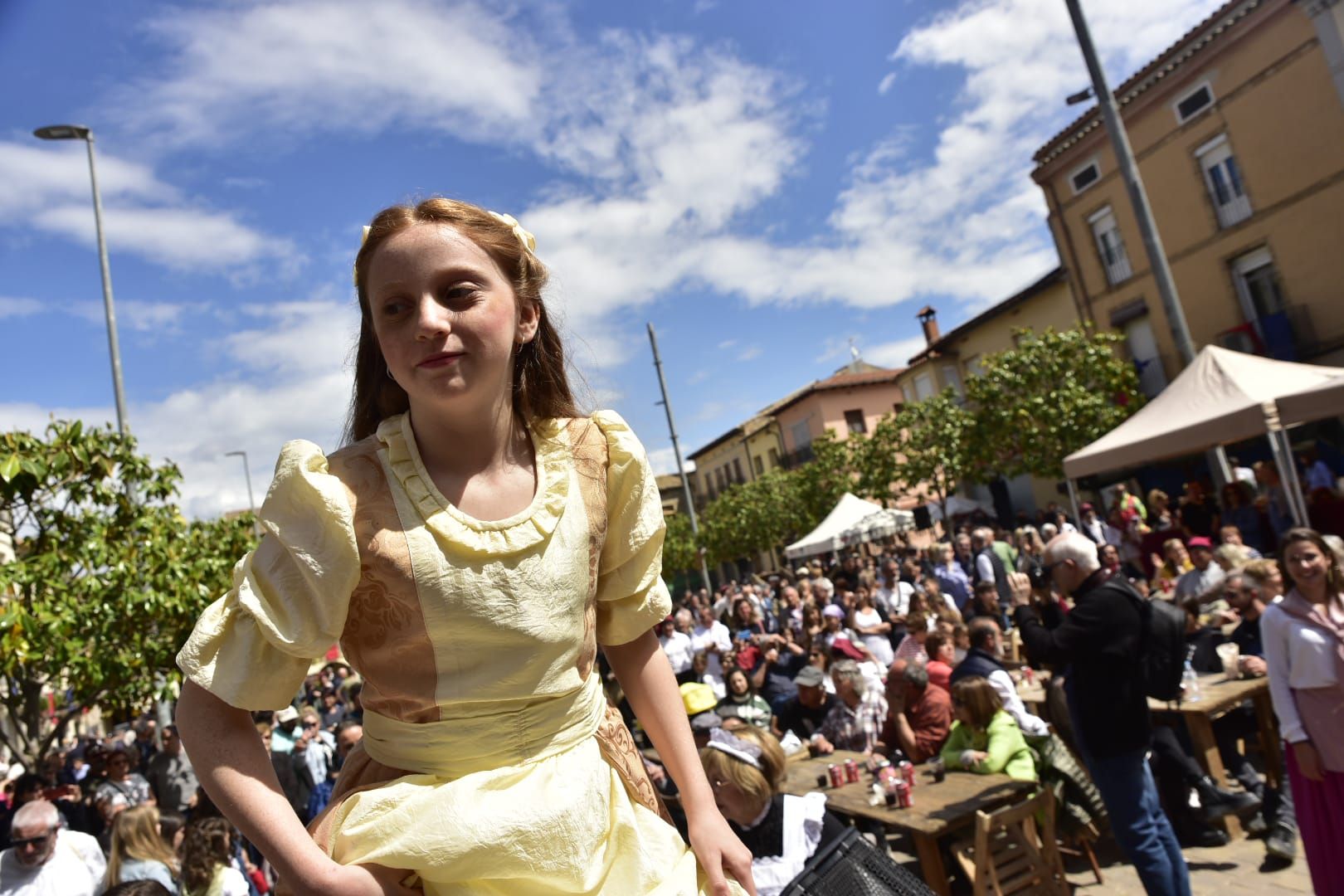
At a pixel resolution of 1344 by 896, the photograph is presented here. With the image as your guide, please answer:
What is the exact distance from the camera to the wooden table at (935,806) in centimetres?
497

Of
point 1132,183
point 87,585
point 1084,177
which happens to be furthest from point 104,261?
point 1084,177

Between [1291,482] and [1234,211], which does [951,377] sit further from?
[1291,482]

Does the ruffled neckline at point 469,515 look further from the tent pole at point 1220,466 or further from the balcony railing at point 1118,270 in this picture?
the balcony railing at point 1118,270

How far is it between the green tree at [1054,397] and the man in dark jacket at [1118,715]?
56.6 ft

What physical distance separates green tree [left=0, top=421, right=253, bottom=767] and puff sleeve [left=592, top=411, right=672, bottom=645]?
17.2ft

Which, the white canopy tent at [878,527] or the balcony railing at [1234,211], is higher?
the balcony railing at [1234,211]

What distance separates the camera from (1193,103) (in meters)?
21.4

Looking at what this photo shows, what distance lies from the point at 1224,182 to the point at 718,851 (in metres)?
24.7

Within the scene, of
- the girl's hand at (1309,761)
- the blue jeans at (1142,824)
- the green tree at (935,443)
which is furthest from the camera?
the green tree at (935,443)

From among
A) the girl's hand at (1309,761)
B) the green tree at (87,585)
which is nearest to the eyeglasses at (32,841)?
the green tree at (87,585)

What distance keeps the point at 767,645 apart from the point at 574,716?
8.92 metres

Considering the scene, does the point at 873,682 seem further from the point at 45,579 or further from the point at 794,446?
the point at 794,446

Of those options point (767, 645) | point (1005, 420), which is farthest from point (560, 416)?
point (1005, 420)

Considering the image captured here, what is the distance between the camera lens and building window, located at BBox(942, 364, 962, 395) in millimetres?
32562
